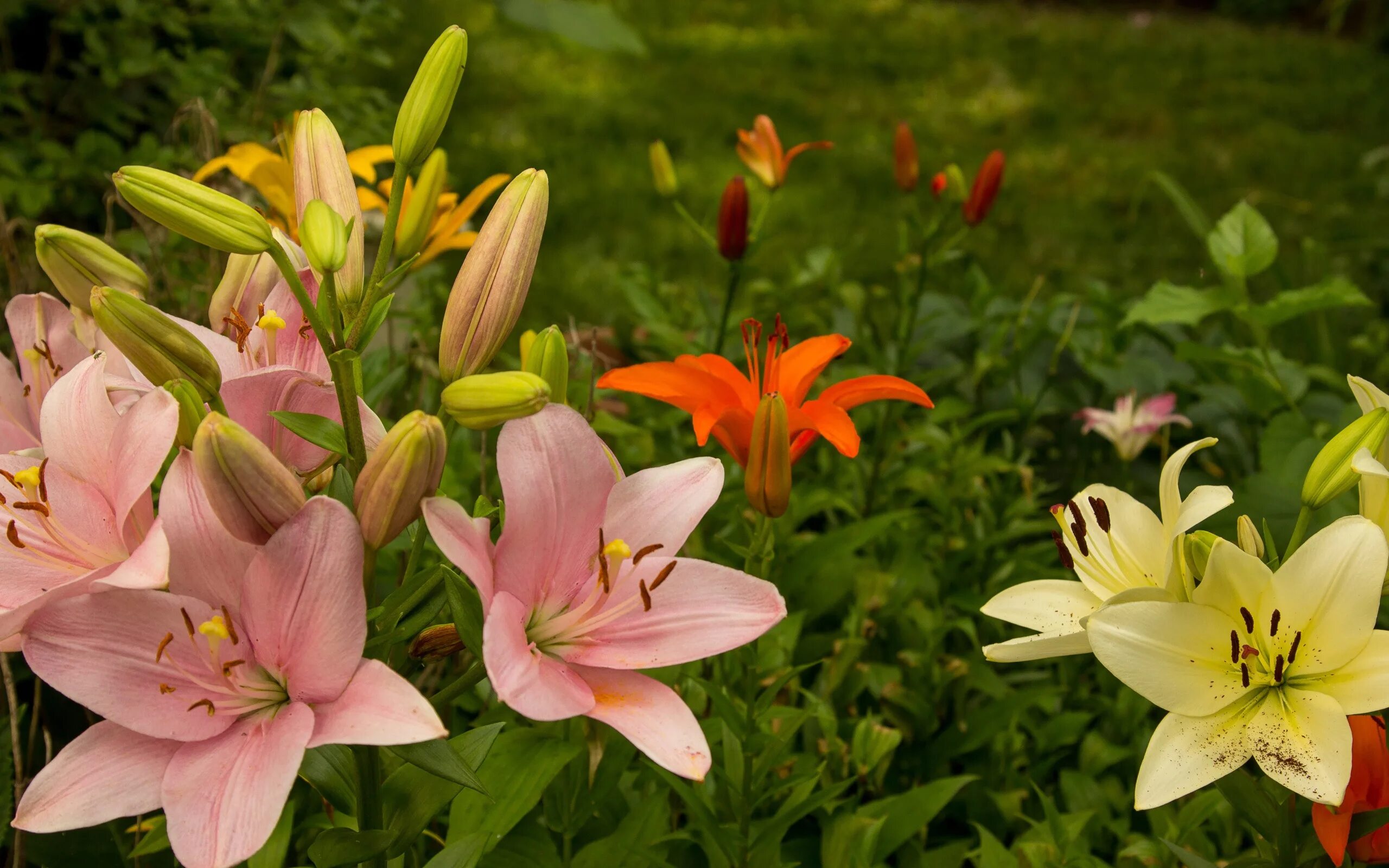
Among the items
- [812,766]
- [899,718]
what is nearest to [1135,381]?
[899,718]

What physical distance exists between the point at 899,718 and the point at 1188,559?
0.82 m

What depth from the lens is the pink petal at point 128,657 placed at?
670 millimetres

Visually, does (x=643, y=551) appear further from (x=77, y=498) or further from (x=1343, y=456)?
(x=1343, y=456)

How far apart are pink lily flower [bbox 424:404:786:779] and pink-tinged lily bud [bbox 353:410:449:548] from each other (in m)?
0.02

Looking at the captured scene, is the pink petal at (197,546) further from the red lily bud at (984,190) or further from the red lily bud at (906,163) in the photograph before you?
the red lily bud at (906,163)


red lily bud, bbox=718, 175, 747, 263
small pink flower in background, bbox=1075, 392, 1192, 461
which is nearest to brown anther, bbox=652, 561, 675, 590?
red lily bud, bbox=718, 175, 747, 263

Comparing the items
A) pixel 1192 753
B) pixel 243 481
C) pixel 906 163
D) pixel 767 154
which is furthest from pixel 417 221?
A: pixel 906 163

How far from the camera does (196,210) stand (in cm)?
71

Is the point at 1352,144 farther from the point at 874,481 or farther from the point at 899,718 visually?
the point at 899,718

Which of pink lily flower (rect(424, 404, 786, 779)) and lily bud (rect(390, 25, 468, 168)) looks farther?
lily bud (rect(390, 25, 468, 168))

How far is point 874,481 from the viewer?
1.89 meters

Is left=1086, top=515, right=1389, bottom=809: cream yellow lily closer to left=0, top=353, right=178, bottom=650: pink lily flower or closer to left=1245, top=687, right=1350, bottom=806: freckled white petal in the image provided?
left=1245, top=687, right=1350, bottom=806: freckled white petal

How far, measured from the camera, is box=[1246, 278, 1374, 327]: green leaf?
1.76 m

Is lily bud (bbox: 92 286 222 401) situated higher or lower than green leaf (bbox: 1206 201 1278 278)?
higher
